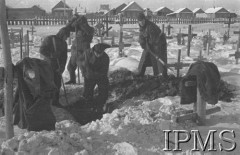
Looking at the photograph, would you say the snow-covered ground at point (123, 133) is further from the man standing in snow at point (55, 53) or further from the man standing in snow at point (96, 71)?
the man standing in snow at point (96, 71)

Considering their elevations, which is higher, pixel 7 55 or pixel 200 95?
pixel 7 55

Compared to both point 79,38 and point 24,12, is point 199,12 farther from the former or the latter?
point 79,38

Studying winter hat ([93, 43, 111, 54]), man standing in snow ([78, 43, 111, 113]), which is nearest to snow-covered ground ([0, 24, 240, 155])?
man standing in snow ([78, 43, 111, 113])

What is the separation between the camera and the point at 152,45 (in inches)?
359

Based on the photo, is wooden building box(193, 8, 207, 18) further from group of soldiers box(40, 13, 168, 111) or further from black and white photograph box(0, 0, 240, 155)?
black and white photograph box(0, 0, 240, 155)

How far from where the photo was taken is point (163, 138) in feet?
15.4

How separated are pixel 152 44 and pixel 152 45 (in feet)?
0.10

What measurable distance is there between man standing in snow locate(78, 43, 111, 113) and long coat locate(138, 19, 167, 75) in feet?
6.65

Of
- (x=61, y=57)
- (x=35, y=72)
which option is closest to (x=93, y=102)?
(x=61, y=57)

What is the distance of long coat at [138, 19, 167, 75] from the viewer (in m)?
8.97

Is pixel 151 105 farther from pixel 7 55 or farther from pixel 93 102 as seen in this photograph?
pixel 7 55

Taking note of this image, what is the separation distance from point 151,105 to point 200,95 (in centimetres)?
143

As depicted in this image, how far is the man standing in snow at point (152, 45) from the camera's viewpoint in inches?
352

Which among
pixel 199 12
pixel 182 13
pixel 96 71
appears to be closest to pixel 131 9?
pixel 182 13
